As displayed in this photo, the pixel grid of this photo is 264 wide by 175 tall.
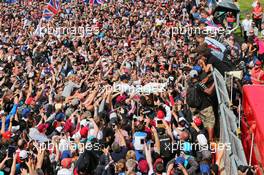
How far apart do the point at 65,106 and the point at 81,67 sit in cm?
463

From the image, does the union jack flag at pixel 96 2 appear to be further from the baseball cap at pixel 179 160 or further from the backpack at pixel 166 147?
the baseball cap at pixel 179 160

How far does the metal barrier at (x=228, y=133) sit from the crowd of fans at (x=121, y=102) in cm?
21

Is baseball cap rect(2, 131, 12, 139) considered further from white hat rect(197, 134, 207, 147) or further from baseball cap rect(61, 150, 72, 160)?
white hat rect(197, 134, 207, 147)

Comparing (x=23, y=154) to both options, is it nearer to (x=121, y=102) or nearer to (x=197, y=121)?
(x=121, y=102)

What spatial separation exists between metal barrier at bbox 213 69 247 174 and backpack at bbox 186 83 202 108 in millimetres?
510

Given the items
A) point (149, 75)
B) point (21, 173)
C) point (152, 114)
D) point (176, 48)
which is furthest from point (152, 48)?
point (21, 173)

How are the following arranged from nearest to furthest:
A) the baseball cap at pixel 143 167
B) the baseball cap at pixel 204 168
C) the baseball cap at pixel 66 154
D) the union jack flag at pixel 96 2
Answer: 1. the baseball cap at pixel 204 168
2. the baseball cap at pixel 143 167
3. the baseball cap at pixel 66 154
4. the union jack flag at pixel 96 2

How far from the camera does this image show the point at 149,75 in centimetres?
1434

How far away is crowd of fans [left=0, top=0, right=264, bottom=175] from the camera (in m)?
9.37

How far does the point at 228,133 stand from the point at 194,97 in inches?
86.4

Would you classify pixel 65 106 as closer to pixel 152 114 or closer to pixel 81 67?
pixel 152 114

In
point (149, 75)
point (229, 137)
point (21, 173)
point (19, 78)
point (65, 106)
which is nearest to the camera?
point (229, 137)

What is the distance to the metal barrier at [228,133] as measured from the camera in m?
7.73
